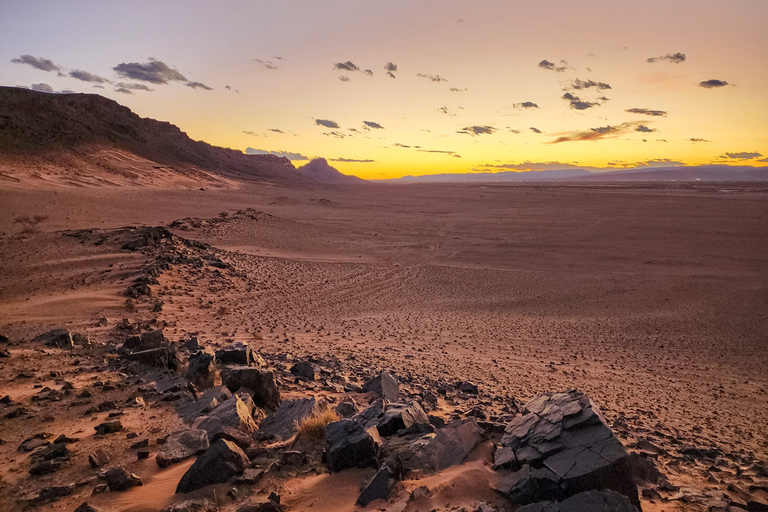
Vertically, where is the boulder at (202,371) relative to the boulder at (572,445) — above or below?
below

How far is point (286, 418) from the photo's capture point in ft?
18.3

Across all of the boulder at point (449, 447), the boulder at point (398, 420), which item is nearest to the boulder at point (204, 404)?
the boulder at point (398, 420)

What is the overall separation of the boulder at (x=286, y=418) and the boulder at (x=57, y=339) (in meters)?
5.13

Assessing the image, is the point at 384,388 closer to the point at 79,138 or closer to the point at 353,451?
the point at 353,451

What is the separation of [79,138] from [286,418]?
71.5 m

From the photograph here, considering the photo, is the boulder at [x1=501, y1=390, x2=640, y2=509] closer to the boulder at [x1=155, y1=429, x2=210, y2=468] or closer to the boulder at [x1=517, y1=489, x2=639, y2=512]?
the boulder at [x1=517, y1=489, x2=639, y2=512]

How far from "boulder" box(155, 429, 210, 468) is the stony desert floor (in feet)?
0.45

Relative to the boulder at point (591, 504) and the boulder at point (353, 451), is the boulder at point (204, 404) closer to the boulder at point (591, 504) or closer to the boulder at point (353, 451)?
the boulder at point (353, 451)

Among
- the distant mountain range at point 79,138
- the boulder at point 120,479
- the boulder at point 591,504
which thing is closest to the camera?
the boulder at point 591,504

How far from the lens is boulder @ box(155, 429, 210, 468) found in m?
4.51

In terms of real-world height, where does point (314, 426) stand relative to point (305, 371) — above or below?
above

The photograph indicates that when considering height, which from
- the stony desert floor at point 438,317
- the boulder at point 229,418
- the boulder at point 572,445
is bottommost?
the stony desert floor at point 438,317

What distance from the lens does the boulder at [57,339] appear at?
8336mm

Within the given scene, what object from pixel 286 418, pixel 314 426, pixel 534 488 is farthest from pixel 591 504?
pixel 286 418
